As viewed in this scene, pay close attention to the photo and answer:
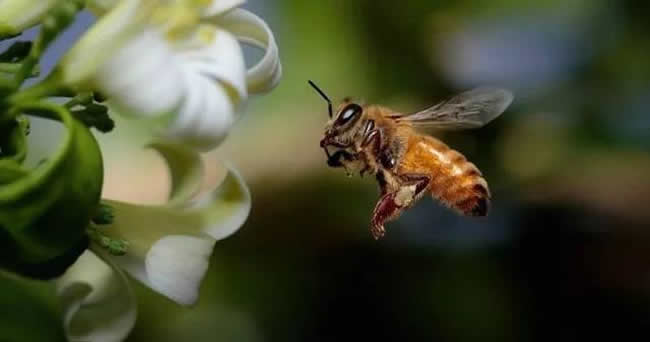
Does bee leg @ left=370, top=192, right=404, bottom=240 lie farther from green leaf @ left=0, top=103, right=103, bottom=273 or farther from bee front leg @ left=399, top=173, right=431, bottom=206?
green leaf @ left=0, top=103, right=103, bottom=273

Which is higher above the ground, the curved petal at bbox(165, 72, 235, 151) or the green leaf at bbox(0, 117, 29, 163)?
the curved petal at bbox(165, 72, 235, 151)

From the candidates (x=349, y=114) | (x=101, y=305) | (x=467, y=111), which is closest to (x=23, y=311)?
(x=101, y=305)

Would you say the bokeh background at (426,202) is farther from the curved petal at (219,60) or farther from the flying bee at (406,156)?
the curved petal at (219,60)

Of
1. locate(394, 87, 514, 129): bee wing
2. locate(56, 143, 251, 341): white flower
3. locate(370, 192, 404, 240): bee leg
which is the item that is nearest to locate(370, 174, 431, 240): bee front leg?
locate(370, 192, 404, 240): bee leg

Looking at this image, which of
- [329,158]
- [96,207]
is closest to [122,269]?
[96,207]

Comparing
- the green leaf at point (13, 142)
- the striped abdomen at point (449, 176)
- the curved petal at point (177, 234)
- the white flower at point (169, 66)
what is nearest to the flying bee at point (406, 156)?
the striped abdomen at point (449, 176)

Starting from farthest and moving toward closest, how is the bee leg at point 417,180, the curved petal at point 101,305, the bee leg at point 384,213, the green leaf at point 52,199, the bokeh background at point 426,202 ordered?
the bokeh background at point 426,202 → the bee leg at point 417,180 → the bee leg at point 384,213 → the curved petal at point 101,305 → the green leaf at point 52,199

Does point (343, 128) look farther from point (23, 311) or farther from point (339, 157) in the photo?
point (23, 311)
